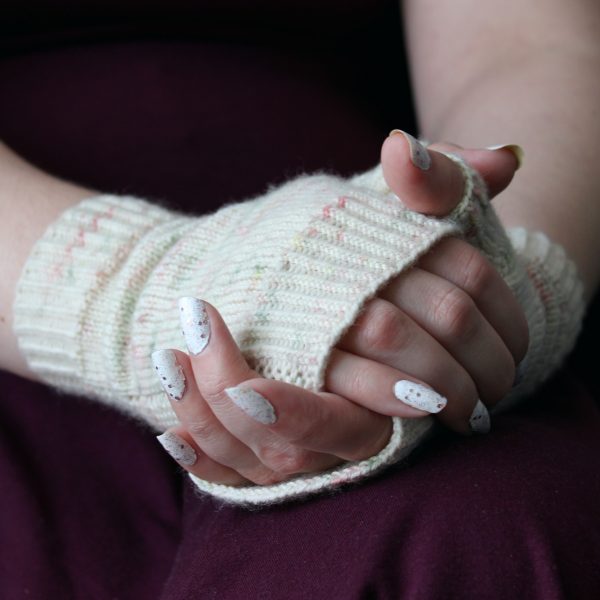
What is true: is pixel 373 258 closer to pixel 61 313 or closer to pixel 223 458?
pixel 223 458

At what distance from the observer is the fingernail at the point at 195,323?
0.50m

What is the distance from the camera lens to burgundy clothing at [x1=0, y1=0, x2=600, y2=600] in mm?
475

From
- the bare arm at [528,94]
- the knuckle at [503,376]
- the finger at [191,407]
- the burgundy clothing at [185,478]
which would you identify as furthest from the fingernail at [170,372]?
the bare arm at [528,94]

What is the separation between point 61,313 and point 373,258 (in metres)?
0.30

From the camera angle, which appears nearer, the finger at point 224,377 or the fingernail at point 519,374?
the finger at point 224,377

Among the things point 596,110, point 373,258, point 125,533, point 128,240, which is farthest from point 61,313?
point 596,110

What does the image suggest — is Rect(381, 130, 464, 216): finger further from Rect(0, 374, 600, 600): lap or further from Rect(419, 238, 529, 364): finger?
Rect(0, 374, 600, 600): lap

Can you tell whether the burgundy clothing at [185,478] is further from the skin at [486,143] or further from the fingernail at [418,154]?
the fingernail at [418,154]

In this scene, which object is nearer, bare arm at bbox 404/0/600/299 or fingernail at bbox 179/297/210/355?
fingernail at bbox 179/297/210/355

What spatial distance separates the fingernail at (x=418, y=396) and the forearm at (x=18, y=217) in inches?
15.5

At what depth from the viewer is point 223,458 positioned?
1.73 feet

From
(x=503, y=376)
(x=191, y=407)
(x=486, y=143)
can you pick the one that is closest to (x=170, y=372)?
(x=191, y=407)

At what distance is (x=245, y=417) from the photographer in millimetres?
486

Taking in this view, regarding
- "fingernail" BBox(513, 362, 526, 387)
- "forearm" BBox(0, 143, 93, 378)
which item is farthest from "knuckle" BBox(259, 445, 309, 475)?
"forearm" BBox(0, 143, 93, 378)
